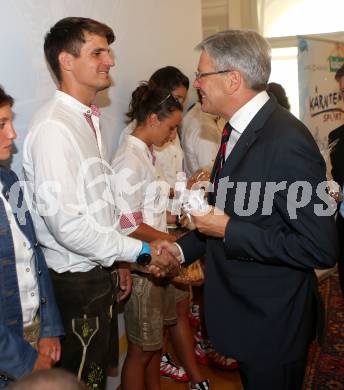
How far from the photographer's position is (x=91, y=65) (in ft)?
6.17

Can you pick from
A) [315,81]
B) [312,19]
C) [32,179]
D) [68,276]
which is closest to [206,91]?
[32,179]

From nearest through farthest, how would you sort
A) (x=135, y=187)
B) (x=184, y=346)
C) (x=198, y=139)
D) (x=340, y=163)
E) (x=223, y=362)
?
Answer: (x=135, y=187) < (x=184, y=346) < (x=340, y=163) < (x=223, y=362) < (x=198, y=139)

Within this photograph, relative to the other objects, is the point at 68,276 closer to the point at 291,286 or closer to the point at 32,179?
the point at 32,179

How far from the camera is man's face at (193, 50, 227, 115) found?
1.69 meters

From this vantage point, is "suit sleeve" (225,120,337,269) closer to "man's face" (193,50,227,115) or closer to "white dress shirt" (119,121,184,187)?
"man's face" (193,50,227,115)

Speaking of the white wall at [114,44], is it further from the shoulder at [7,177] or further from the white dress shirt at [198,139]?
the white dress shirt at [198,139]

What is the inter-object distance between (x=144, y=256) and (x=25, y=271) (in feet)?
1.70

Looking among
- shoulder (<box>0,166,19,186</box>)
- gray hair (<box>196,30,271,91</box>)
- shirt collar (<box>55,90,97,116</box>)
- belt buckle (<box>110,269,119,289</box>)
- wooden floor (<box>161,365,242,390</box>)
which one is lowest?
wooden floor (<box>161,365,242,390</box>)

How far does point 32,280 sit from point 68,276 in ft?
0.70

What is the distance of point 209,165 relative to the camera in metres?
3.09

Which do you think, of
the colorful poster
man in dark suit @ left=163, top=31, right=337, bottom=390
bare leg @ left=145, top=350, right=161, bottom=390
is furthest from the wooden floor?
the colorful poster

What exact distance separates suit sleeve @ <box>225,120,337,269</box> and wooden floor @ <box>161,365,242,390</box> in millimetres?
1623

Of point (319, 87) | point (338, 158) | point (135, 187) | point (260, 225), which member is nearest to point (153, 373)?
point (135, 187)

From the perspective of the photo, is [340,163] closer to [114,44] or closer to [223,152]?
[223,152]
